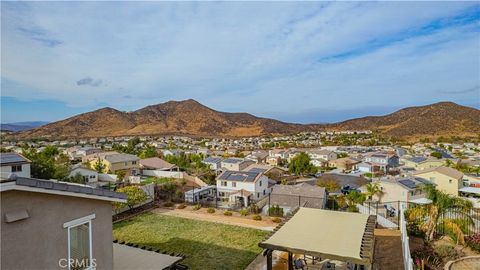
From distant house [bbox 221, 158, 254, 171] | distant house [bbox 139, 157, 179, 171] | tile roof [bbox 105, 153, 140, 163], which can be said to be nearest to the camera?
tile roof [bbox 105, 153, 140, 163]

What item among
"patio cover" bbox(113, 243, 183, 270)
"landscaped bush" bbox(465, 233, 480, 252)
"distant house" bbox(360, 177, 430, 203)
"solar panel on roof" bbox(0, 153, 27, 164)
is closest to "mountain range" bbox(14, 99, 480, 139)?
"distant house" bbox(360, 177, 430, 203)

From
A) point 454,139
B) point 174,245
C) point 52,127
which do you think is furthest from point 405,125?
point 52,127

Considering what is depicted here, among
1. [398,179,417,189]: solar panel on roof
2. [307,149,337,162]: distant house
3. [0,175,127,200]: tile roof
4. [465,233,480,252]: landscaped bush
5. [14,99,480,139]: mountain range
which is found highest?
[14,99,480,139]: mountain range

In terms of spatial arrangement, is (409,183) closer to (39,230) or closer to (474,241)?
(474,241)

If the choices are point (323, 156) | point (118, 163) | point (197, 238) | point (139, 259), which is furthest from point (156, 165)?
point (323, 156)

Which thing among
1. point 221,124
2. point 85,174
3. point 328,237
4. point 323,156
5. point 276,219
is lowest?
point 323,156

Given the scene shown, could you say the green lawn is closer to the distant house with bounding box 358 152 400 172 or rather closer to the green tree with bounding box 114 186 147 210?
the green tree with bounding box 114 186 147 210
